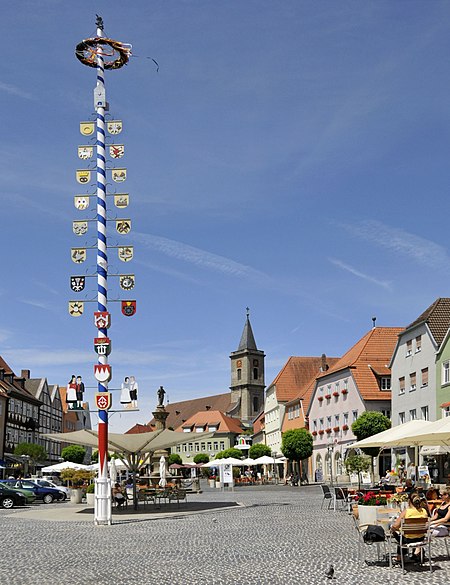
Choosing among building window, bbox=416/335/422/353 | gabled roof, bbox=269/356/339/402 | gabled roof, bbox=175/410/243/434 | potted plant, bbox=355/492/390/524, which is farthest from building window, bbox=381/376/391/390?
gabled roof, bbox=175/410/243/434

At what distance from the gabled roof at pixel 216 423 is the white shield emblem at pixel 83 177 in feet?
387

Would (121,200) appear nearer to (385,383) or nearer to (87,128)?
(87,128)

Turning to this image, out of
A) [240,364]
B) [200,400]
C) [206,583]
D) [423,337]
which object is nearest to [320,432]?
[423,337]

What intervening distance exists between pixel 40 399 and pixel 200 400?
282 feet

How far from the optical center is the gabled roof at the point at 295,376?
9644 cm

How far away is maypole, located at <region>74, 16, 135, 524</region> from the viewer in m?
24.9

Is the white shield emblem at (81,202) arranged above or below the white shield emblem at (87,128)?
below

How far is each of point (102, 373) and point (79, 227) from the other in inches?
192

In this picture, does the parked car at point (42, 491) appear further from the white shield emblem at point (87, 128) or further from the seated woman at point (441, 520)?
the seated woman at point (441, 520)

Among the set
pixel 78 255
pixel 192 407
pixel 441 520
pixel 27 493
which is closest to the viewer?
pixel 441 520

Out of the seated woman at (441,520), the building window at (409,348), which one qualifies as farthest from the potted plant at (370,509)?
the building window at (409,348)

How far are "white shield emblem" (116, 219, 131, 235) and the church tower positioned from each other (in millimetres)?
134057

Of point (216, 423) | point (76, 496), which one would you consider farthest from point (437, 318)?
point (216, 423)

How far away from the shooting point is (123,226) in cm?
2805
